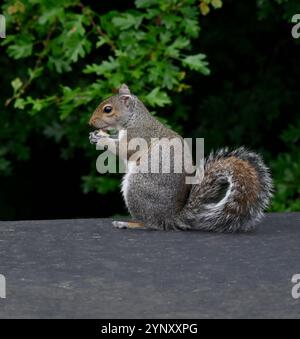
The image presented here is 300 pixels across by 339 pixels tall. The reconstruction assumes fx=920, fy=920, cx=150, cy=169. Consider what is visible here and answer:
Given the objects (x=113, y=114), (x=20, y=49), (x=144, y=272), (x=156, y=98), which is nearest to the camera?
(x=144, y=272)

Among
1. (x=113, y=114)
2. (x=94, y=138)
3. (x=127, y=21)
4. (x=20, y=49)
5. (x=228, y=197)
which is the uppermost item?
(x=127, y=21)

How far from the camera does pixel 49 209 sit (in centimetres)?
703

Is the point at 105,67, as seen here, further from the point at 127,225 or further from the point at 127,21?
the point at 127,225

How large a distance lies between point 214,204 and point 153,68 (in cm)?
109

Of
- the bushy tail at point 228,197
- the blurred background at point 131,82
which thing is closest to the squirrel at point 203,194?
the bushy tail at point 228,197

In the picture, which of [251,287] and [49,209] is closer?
[251,287]

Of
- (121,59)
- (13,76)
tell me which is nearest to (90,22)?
(121,59)

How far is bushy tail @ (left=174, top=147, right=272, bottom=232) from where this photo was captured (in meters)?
3.99

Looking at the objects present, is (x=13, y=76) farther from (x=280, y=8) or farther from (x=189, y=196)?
(x=189, y=196)

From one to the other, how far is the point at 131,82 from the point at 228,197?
3.92 ft

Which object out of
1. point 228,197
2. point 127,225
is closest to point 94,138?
point 127,225

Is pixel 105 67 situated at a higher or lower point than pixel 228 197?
higher

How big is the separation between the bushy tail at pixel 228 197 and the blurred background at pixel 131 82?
29.2 inches

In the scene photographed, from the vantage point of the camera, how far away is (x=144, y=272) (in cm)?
321
